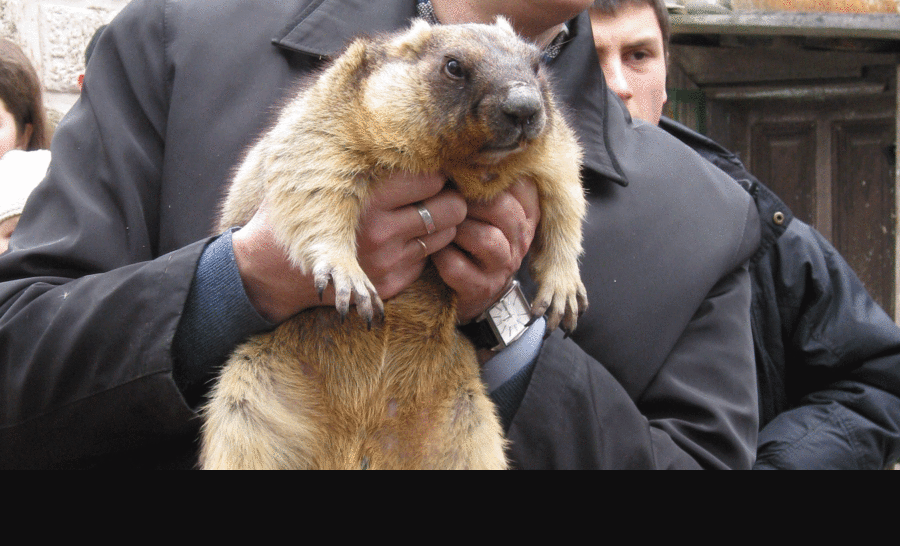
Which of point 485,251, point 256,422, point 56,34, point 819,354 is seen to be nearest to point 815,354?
point 819,354

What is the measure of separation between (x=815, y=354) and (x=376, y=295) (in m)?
1.78

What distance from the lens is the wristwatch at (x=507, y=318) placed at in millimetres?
1604

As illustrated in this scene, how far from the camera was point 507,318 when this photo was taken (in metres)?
1.61

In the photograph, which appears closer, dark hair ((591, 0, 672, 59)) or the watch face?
the watch face

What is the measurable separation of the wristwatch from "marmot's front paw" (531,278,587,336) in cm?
2

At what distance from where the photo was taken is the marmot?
148 centimetres

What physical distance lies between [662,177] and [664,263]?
0.73 ft

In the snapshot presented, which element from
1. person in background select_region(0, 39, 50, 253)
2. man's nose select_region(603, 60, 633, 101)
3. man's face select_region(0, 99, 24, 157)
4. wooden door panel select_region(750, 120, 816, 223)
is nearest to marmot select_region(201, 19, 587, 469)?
man's nose select_region(603, 60, 633, 101)

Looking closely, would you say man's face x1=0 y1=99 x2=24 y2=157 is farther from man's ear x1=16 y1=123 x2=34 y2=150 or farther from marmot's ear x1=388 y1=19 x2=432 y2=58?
marmot's ear x1=388 y1=19 x2=432 y2=58

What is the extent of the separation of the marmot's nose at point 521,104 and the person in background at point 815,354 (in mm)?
1399

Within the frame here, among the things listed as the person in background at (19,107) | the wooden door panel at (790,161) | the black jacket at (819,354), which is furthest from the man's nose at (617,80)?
the wooden door panel at (790,161)

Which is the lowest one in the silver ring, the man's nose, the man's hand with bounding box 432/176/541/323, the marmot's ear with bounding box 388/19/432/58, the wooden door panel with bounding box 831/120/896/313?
the wooden door panel with bounding box 831/120/896/313

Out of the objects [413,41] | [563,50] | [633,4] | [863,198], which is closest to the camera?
[413,41]

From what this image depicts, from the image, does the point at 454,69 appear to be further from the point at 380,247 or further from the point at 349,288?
the point at 349,288
